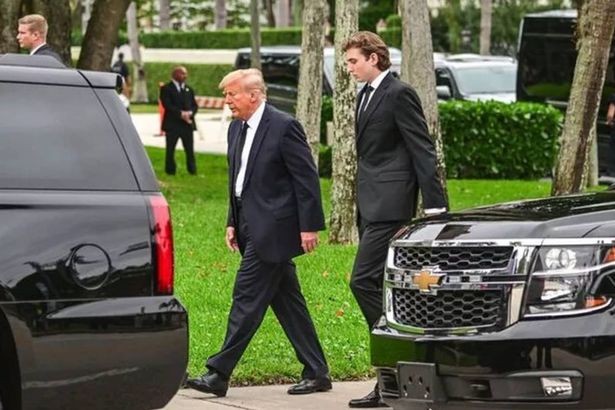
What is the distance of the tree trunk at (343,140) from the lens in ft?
50.8

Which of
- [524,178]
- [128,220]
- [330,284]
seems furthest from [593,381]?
[524,178]

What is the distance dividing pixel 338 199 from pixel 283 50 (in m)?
16.3

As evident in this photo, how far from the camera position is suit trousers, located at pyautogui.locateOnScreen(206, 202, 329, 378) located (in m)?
9.23

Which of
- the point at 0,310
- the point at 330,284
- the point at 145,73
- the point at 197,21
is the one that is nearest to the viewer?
the point at 0,310

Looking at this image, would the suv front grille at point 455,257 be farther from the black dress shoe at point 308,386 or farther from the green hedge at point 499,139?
the green hedge at point 499,139

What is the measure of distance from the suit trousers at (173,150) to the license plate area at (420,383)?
18632 millimetres

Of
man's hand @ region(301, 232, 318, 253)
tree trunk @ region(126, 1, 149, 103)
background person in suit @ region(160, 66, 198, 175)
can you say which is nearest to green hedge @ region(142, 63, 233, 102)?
tree trunk @ region(126, 1, 149, 103)

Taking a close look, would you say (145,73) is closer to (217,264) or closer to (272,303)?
(217,264)

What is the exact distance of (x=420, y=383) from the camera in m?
7.30

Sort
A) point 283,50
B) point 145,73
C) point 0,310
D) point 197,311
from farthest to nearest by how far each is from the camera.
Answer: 1. point 145,73
2. point 283,50
3. point 197,311
4. point 0,310

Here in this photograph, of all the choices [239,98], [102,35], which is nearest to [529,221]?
[239,98]

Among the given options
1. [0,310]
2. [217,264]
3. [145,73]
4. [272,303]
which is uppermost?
[0,310]

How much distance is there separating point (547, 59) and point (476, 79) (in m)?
1.77

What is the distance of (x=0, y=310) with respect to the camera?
6504 mm
